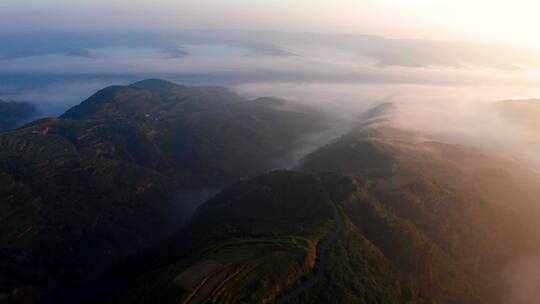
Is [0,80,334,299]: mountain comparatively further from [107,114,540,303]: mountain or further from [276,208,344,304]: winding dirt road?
[276,208,344,304]: winding dirt road

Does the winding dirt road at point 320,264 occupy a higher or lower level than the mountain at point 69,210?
higher

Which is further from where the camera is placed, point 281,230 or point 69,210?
point 69,210

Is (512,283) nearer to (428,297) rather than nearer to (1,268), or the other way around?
(428,297)

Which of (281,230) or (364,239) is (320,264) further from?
(281,230)

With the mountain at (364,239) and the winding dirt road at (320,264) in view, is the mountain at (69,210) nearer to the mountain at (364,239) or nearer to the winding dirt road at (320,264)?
the mountain at (364,239)

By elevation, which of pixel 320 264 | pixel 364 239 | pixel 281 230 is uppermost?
pixel 320 264

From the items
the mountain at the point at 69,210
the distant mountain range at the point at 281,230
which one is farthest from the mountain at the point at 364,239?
the mountain at the point at 69,210

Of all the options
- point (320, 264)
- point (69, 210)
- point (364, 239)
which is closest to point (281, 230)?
point (320, 264)

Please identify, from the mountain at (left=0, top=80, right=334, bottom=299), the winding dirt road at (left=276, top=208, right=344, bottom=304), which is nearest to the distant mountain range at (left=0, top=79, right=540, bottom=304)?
the winding dirt road at (left=276, top=208, right=344, bottom=304)
